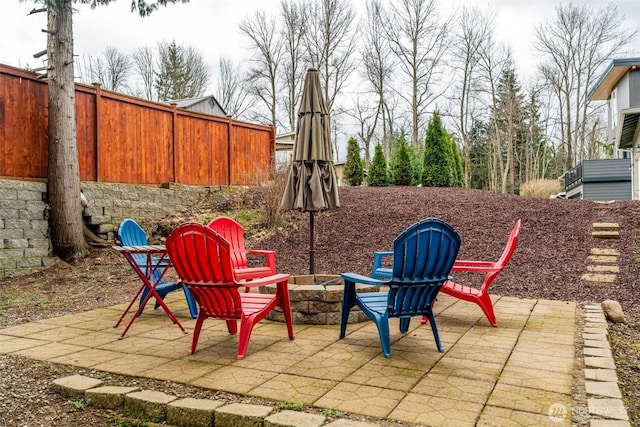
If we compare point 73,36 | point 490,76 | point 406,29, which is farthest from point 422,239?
point 490,76

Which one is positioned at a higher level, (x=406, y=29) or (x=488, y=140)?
(x=406, y=29)

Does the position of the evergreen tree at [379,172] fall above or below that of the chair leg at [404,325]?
above

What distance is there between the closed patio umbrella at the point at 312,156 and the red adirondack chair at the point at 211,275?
1.56m

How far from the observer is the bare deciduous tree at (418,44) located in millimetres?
22031

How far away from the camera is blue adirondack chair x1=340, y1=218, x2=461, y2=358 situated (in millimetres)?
3225

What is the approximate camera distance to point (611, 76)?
17422 millimetres

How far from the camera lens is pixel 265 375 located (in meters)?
2.92

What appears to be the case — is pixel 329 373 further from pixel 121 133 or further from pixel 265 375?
pixel 121 133

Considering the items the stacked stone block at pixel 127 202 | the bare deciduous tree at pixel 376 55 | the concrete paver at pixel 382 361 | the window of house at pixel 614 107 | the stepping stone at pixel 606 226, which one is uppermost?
the bare deciduous tree at pixel 376 55

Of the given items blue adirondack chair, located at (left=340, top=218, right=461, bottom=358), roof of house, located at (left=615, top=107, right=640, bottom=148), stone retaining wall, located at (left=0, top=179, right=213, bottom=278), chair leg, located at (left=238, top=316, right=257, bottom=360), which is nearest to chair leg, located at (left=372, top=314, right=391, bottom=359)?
blue adirondack chair, located at (left=340, top=218, right=461, bottom=358)

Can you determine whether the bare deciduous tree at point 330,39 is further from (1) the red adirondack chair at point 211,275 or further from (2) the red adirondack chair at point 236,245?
(1) the red adirondack chair at point 211,275

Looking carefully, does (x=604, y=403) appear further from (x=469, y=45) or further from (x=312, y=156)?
(x=469, y=45)

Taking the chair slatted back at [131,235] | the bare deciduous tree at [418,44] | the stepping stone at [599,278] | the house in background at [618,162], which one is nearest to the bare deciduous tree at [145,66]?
Result: the bare deciduous tree at [418,44]

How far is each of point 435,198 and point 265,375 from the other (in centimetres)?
889
